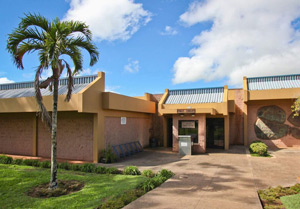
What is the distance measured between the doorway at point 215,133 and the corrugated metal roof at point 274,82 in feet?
13.8

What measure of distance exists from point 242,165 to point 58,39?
1068 cm

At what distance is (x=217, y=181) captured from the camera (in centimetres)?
900

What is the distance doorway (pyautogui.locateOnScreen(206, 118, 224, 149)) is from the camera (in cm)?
1944

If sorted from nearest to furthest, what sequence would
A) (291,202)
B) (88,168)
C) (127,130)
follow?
(291,202), (88,168), (127,130)

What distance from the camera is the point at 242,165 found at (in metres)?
12.2

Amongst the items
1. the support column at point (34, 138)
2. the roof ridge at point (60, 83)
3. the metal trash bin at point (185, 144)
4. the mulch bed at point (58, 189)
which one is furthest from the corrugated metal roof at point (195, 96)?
the mulch bed at point (58, 189)

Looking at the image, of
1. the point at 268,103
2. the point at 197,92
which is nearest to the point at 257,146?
the point at 268,103

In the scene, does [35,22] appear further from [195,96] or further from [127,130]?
[195,96]

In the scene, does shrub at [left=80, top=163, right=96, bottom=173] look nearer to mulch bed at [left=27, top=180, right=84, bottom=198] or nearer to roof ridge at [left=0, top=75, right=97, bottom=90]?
mulch bed at [left=27, top=180, right=84, bottom=198]

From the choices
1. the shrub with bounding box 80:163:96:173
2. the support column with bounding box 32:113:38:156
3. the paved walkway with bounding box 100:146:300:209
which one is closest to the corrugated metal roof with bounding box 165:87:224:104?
the paved walkway with bounding box 100:146:300:209

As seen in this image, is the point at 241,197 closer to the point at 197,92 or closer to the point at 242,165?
the point at 242,165

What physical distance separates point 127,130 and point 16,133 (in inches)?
318

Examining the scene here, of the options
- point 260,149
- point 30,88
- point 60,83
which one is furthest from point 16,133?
point 260,149

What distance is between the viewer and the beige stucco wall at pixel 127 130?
14680 millimetres
